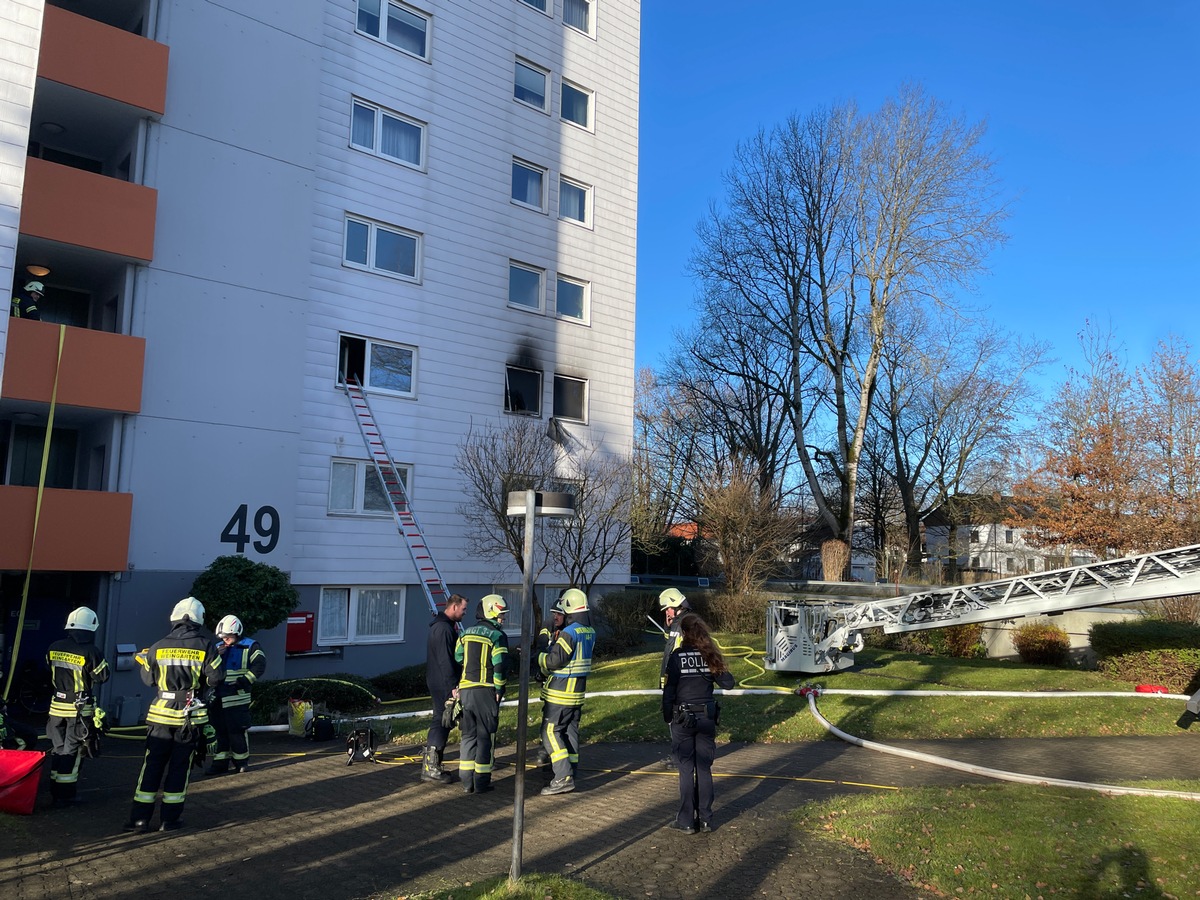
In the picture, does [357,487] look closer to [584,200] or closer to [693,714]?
[584,200]

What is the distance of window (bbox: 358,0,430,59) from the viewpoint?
20531 mm

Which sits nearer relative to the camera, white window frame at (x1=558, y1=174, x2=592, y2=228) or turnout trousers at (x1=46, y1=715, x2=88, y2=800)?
turnout trousers at (x1=46, y1=715, x2=88, y2=800)

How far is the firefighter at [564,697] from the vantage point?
9.59 m

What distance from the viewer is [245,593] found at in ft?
49.2

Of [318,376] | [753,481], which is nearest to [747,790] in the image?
[318,376]

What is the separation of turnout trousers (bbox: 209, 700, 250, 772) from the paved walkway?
9.0 inches

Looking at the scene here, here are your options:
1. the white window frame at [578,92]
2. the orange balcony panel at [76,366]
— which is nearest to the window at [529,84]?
the white window frame at [578,92]

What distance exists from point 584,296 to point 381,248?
20.7 ft

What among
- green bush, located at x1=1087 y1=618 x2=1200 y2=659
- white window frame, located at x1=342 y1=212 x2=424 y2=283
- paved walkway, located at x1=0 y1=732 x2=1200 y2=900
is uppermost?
white window frame, located at x1=342 y1=212 x2=424 y2=283

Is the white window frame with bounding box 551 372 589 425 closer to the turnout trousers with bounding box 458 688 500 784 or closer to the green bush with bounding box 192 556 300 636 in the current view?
the green bush with bounding box 192 556 300 636

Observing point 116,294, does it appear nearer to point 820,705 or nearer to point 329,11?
point 329,11

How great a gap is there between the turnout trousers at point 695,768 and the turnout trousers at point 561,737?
5.53ft

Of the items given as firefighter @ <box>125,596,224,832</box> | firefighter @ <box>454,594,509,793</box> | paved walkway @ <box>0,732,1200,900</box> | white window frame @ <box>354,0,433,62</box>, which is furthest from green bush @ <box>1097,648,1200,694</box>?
white window frame @ <box>354,0,433,62</box>

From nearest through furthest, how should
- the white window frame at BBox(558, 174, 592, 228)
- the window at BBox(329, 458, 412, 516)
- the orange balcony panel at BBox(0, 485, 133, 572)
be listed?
the orange balcony panel at BBox(0, 485, 133, 572) < the window at BBox(329, 458, 412, 516) < the white window frame at BBox(558, 174, 592, 228)
